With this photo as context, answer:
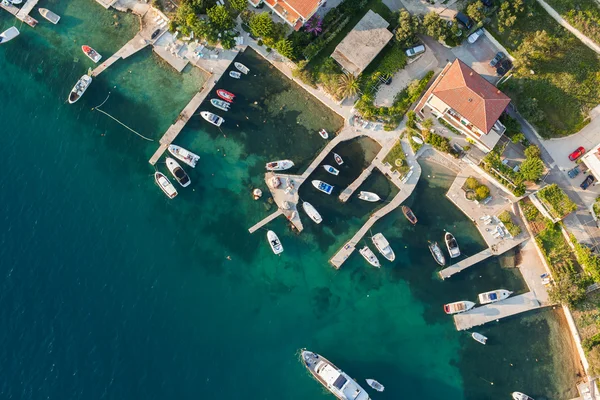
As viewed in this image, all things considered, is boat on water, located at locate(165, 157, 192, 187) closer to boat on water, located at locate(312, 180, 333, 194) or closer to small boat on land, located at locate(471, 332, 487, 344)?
boat on water, located at locate(312, 180, 333, 194)

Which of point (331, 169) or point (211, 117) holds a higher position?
point (331, 169)

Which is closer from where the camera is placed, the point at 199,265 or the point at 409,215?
the point at 199,265

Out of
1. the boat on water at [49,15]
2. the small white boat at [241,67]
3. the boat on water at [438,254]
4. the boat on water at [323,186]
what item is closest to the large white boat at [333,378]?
the boat on water at [438,254]

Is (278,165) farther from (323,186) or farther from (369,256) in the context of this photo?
(369,256)

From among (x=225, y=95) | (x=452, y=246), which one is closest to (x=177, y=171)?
(x=225, y=95)

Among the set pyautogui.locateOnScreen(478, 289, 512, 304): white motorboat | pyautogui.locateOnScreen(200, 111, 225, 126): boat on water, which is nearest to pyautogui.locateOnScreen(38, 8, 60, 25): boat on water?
pyautogui.locateOnScreen(200, 111, 225, 126): boat on water

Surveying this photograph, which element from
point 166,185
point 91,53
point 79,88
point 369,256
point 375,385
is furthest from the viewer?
point 91,53
